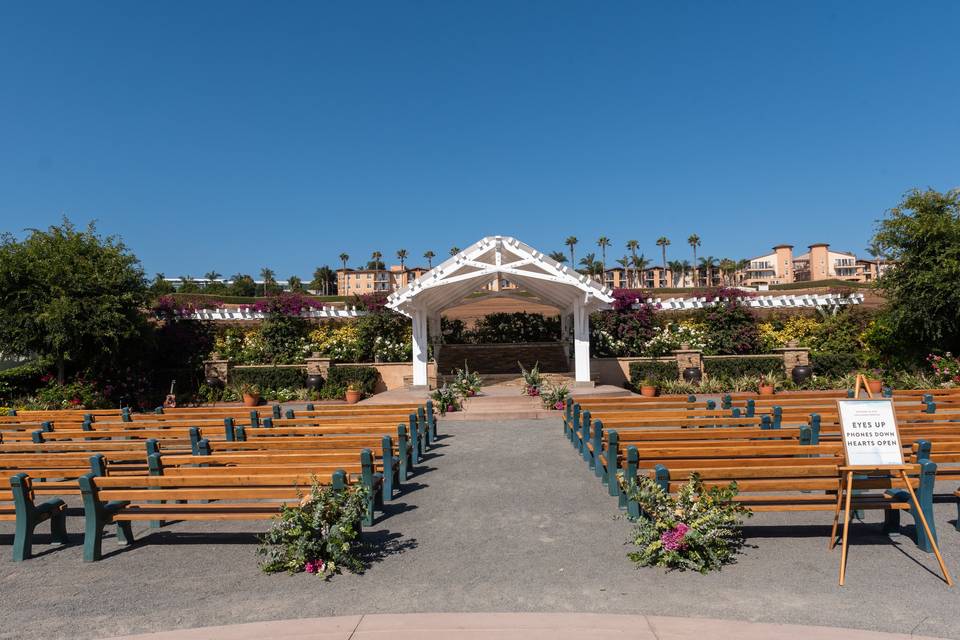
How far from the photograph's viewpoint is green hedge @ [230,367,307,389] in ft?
64.0

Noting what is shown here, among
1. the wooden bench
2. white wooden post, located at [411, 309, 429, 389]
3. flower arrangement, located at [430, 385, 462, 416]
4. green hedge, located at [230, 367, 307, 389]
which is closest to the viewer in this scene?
the wooden bench

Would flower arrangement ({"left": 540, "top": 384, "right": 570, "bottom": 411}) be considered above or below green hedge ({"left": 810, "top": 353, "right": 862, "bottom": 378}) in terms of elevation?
below

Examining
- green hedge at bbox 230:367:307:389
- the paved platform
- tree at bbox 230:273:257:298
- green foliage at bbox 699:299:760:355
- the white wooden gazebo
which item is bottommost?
the paved platform

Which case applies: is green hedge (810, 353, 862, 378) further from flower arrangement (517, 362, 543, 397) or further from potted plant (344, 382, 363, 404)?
potted plant (344, 382, 363, 404)

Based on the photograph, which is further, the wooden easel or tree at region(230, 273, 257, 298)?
tree at region(230, 273, 257, 298)

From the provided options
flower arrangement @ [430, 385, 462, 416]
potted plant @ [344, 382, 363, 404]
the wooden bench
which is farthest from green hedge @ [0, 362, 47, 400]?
the wooden bench

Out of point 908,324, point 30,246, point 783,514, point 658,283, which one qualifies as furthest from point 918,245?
point 658,283

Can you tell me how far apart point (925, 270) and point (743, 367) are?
5.65 m

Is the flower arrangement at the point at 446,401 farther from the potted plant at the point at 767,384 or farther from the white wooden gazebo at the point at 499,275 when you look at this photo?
the potted plant at the point at 767,384

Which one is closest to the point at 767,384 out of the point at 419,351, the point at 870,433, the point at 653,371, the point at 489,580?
the point at 653,371

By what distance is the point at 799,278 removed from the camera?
107000mm

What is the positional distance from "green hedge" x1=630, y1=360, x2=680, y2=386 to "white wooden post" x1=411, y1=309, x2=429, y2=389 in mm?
7056

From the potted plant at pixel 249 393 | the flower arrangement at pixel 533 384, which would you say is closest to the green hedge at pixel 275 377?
the potted plant at pixel 249 393

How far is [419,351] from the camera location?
18.2m
